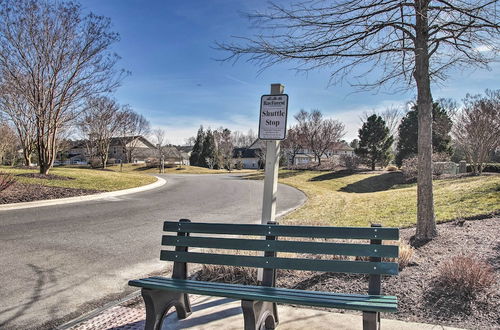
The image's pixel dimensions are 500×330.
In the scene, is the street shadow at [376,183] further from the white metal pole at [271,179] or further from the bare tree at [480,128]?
the white metal pole at [271,179]

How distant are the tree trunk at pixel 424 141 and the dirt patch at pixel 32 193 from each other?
12.2 m

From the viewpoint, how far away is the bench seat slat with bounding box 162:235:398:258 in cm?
296

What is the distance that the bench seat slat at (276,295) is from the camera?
253 cm

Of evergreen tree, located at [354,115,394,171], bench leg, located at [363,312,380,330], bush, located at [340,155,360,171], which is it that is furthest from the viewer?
bush, located at [340,155,360,171]

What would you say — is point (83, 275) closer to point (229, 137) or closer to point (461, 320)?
point (461, 320)

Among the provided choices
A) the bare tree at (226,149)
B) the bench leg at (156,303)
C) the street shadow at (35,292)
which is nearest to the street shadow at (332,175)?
the bare tree at (226,149)

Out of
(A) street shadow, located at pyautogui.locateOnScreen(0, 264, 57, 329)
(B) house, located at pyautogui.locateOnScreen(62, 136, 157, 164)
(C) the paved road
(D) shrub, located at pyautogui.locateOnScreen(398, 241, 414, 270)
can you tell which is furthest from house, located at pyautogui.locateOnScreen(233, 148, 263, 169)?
(D) shrub, located at pyautogui.locateOnScreen(398, 241, 414, 270)

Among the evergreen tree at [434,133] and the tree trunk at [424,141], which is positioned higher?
the evergreen tree at [434,133]

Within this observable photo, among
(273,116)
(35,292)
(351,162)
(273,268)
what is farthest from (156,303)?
(351,162)

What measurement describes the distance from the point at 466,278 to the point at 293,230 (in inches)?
75.5

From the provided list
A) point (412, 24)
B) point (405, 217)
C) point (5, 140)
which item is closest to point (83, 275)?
point (412, 24)

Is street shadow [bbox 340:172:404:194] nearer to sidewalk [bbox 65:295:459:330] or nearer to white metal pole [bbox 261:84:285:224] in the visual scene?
white metal pole [bbox 261:84:285:224]

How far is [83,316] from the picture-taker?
3.70 meters

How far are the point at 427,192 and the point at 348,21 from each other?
9.47 feet
